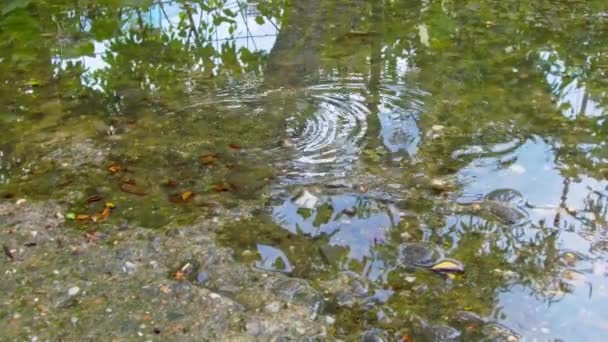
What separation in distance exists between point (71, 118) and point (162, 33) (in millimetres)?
1221

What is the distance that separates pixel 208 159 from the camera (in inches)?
101

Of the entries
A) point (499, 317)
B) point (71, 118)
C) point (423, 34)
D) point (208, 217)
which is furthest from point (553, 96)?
point (71, 118)

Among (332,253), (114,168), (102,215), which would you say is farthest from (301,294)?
(114,168)

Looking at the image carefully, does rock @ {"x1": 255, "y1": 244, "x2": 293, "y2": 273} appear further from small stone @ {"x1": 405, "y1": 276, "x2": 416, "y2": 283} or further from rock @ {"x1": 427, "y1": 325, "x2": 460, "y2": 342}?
rock @ {"x1": 427, "y1": 325, "x2": 460, "y2": 342}

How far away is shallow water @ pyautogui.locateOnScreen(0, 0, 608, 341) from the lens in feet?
6.28

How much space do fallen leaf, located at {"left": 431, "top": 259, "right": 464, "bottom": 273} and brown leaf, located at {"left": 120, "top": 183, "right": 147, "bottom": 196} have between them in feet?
3.63

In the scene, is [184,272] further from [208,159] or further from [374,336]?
[208,159]

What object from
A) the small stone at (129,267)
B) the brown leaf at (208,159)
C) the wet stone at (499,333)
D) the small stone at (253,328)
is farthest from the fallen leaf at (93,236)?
the wet stone at (499,333)

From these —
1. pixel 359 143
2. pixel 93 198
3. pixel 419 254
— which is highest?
pixel 359 143

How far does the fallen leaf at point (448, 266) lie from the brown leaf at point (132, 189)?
1.11 meters

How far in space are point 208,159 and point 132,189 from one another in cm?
35

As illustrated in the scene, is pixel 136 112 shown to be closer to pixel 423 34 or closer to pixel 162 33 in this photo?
pixel 162 33

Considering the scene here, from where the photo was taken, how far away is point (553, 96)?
3.04 m

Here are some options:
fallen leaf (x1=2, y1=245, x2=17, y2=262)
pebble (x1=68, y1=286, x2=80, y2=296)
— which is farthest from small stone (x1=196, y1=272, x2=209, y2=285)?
fallen leaf (x1=2, y1=245, x2=17, y2=262)
